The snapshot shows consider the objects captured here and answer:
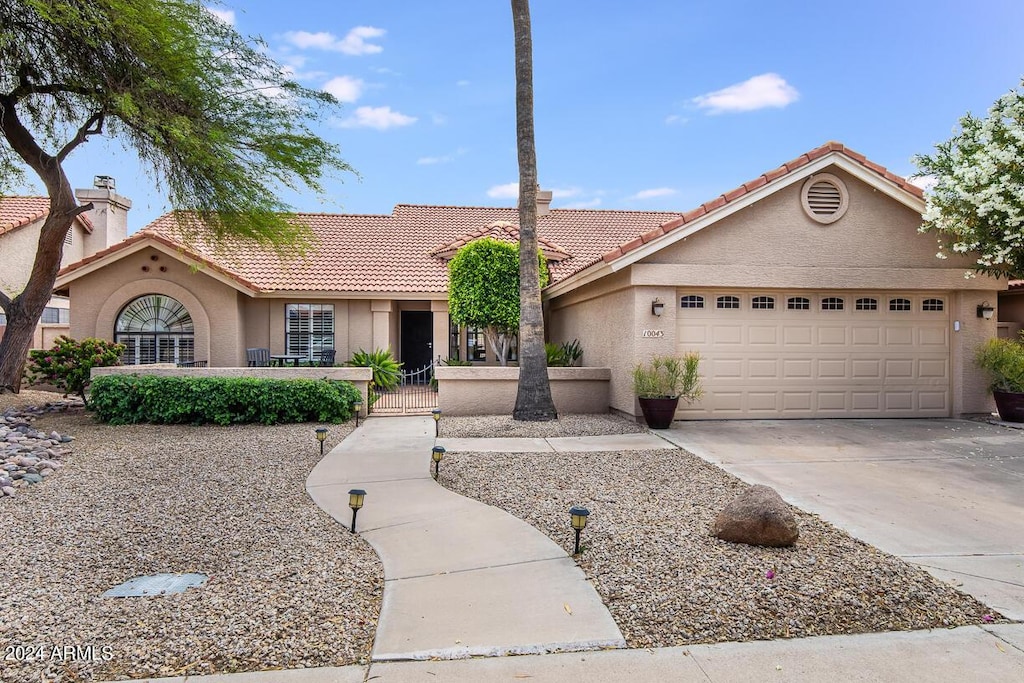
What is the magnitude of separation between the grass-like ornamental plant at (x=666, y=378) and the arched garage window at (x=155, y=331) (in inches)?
465

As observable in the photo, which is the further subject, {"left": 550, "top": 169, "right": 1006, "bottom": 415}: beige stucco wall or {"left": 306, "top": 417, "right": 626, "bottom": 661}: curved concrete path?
{"left": 550, "top": 169, "right": 1006, "bottom": 415}: beige stucco wall

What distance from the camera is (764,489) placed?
202 inches

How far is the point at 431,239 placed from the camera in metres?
19.6

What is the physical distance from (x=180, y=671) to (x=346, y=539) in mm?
2033

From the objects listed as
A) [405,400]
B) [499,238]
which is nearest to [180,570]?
[405,400]

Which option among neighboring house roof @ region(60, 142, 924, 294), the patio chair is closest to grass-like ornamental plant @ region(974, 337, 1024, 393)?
neighboring house roof @ region(60, 142, 924, 294)

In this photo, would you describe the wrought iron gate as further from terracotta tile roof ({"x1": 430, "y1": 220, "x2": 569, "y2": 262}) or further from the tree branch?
the tree branch

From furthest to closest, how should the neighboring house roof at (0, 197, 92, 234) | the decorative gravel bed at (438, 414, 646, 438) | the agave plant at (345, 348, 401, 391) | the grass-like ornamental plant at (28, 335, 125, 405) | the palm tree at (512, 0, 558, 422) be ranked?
the neighboring house roof at (0, 197, 92, 234) < the agave plant at (345, 348, 401, 391) < the grass-like ornamental plant at (28, 335, 125, 405) < the palm tree at (512, 0, 558, 422) < the decorative gravel bed at (438, 414, 646, 438)

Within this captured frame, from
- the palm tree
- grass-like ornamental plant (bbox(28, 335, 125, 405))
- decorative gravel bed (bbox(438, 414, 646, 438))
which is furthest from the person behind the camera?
grass-like ornamental plant (bbox(28, 335, 125, 405))

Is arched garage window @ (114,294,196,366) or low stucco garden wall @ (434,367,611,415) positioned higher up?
arched garage window @ (114,294,196,366)

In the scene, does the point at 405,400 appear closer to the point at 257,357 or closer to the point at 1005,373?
the point at 257,357

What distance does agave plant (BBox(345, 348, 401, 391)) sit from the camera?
15.4m

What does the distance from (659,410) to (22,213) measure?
71.5ft
